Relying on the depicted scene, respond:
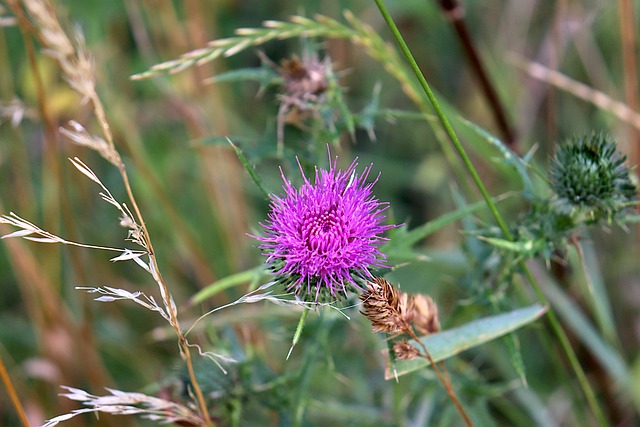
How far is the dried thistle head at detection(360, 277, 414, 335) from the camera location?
1.43m

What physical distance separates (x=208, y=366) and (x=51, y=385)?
A: 128 centimetres

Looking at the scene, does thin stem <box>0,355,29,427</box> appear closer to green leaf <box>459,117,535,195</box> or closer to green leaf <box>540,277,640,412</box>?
green leaf <box>459,117,535,195</box>

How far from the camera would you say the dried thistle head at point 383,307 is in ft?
4.69

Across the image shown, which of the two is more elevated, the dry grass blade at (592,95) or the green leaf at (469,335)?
the dry grass blade at (592,95)

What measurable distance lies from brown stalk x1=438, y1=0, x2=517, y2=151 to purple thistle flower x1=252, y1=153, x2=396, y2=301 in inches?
56.8

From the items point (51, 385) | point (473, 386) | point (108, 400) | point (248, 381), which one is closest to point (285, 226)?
point (108, 400)

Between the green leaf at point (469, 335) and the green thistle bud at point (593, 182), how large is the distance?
1.10 feet

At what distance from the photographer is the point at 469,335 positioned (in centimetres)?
189

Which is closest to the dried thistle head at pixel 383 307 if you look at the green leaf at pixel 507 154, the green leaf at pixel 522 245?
the green leaf at pixel 522 245

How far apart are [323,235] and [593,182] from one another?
0.89 meters

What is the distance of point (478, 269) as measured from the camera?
2303 millimetres

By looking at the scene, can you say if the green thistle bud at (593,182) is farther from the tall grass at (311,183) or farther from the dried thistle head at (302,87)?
the dried thistle head at (302,87)

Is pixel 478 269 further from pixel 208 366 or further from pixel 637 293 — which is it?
pixel 637 293

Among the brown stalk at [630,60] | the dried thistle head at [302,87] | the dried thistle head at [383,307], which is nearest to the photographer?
the dried thistle head at [383,307]
